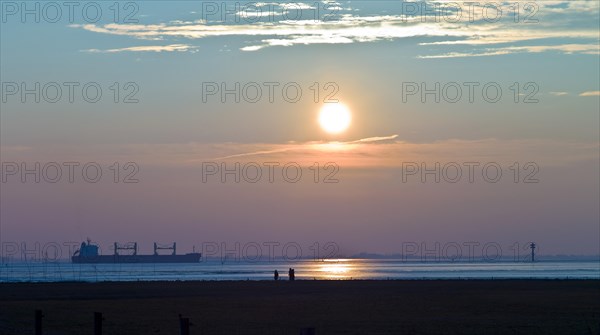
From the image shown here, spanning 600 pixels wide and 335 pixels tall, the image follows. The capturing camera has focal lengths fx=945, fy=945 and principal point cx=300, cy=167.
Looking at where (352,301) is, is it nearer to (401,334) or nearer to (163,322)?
(163,322)

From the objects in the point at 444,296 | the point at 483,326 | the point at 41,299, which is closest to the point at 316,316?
the point at 483,326

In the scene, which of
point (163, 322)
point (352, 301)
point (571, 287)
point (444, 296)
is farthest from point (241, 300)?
point (571, 287)

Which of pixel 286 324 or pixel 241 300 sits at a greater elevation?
pixel 286 324

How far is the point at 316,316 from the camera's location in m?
44.6

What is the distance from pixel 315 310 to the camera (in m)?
48.8

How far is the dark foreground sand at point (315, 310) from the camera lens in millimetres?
37812

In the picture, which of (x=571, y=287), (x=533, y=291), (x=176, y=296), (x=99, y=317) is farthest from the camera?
(x=571, y=287)

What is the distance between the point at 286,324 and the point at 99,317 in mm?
16536

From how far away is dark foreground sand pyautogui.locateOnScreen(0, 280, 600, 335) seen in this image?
37.8 metres

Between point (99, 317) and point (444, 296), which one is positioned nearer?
point (99, 317)

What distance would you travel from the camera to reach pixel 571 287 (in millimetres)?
75375

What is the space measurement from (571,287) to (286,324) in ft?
137

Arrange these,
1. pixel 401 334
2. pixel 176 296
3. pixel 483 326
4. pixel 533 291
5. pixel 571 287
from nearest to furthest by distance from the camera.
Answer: pixel 401 334, pixel 483 326, pixel 176 296, pixel 533 291, pixel 571 287

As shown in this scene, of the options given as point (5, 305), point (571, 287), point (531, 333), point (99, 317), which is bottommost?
point (571, 287)
